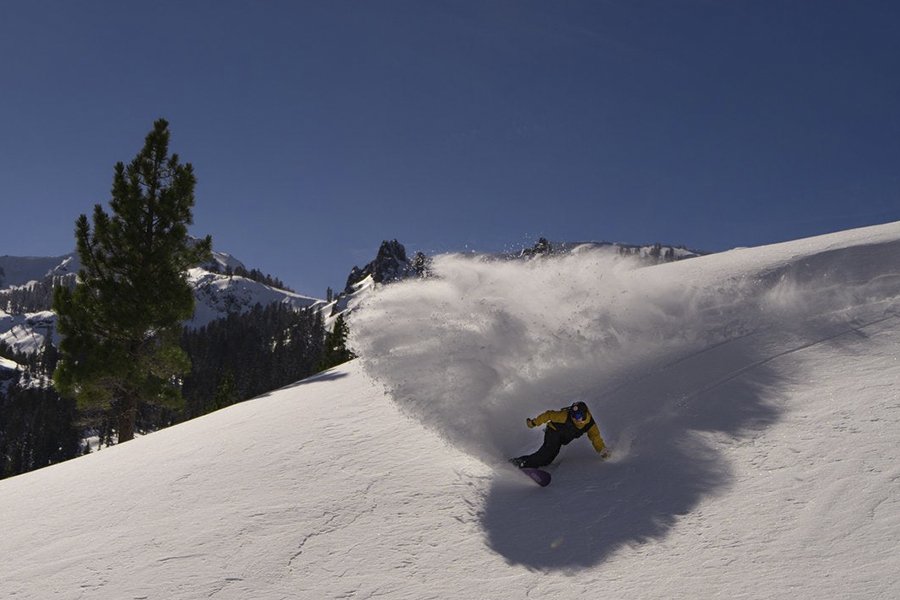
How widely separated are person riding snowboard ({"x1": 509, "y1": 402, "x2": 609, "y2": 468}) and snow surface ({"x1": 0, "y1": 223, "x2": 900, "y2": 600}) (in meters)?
0.23

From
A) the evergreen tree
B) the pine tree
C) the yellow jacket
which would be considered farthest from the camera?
the evergreen tree

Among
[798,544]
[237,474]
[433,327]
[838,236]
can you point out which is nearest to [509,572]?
[798,544]

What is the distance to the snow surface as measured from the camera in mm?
5297

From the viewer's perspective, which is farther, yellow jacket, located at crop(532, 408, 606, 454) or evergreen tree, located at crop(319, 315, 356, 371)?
evergreen tree, located at crop(319, 315, 356, 371)

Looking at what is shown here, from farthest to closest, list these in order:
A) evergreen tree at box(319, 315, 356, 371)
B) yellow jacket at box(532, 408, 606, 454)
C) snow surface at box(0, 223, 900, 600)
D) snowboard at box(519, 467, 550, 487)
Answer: evergreen tree at box(319, 315, 356, 371) → yellow jacket at box(532, 408, 606, 454) → snowboard at box(519, 467, 550, 487) → snow surface at box(0, 223, 900, 600)

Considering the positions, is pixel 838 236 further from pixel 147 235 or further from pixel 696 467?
pixel 147 235

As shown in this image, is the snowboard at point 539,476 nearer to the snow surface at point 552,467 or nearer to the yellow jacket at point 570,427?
the snow surface at point 552,467

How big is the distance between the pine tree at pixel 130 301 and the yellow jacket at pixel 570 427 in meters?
16.4

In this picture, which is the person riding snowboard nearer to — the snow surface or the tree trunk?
the snow surface

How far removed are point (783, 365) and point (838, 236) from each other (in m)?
9.31

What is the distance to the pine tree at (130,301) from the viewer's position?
19203mm

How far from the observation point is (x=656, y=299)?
12.1m

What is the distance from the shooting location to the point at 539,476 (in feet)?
23.7

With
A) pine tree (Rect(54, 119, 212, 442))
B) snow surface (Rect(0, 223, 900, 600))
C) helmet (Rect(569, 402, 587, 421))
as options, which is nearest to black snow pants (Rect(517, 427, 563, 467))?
snow surface (Rect(0, 223, 900, 600))
